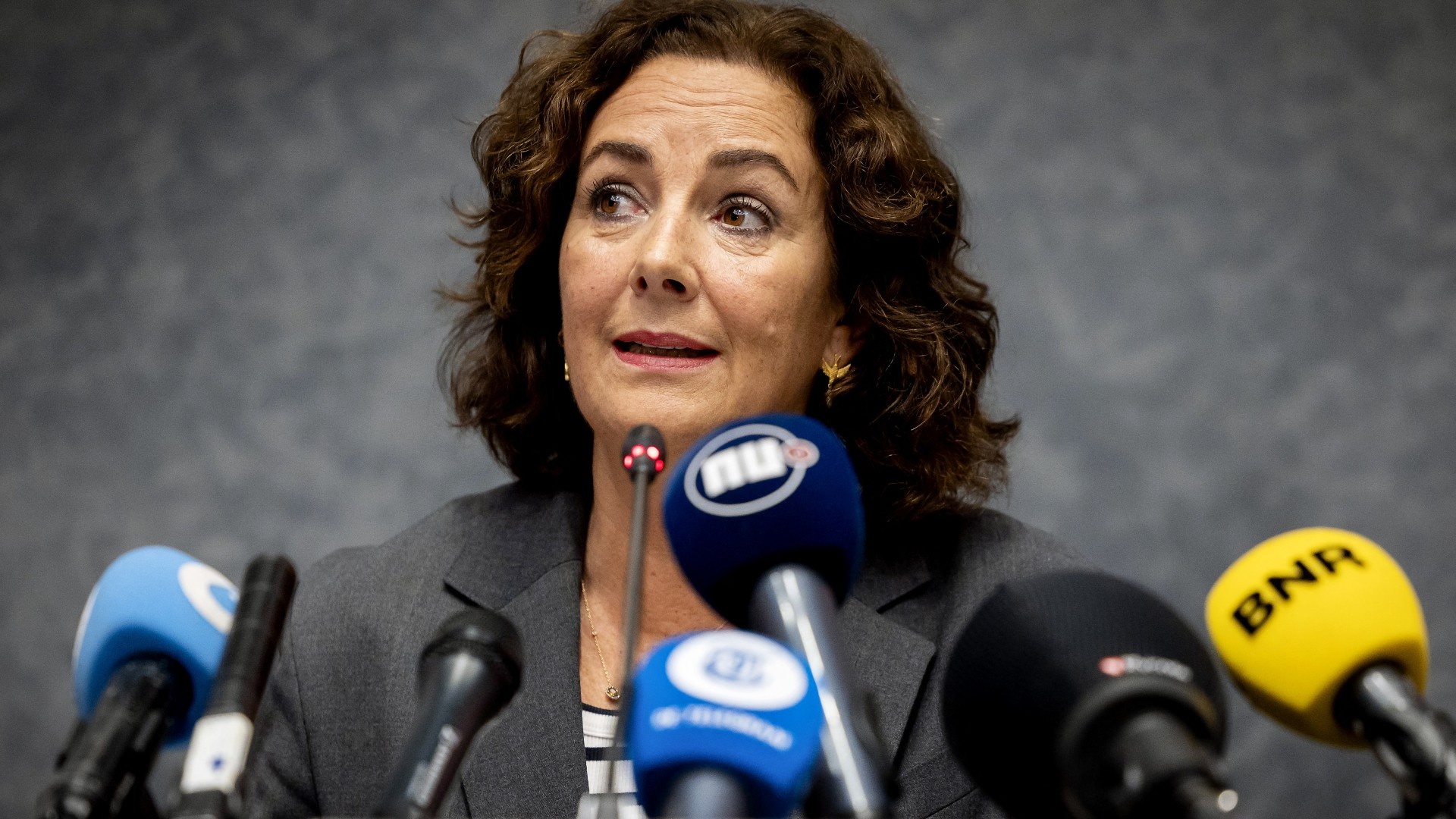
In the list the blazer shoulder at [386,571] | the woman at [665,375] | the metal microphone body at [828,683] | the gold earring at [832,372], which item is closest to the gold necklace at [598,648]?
the woman at [665,375]

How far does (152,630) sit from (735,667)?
0.49 m

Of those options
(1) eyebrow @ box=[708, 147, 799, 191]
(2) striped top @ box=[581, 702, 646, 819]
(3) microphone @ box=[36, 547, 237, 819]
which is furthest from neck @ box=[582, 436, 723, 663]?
(3) microphone @ box=[36, 547, 237, 819]

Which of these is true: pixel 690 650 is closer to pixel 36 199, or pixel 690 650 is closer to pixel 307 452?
pixel 307 452

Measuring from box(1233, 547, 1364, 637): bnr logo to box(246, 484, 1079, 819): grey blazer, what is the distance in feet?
2.03

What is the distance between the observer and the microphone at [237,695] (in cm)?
81

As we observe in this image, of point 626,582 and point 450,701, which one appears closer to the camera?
point 450,701

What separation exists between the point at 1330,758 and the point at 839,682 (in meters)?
2.44

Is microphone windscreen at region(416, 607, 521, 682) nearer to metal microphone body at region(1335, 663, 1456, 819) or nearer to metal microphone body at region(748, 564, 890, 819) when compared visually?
metal microphone body at region(748, 564, 890, 819)

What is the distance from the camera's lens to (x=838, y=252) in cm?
195

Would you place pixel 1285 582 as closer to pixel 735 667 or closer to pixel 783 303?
pixel 735 667

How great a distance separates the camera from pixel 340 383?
9.68 feet

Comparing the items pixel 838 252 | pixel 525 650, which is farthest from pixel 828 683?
pixel 838 252

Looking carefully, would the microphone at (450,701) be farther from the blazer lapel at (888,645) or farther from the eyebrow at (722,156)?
the eyebrow at (722,156)

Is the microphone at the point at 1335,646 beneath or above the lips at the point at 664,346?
beneath
